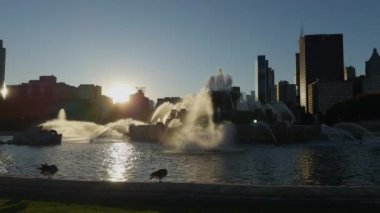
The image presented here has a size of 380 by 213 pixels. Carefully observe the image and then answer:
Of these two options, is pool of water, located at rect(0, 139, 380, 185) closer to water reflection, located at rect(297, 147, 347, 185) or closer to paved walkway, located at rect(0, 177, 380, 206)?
water reflection, located at rect(297, 147, 347, 185)

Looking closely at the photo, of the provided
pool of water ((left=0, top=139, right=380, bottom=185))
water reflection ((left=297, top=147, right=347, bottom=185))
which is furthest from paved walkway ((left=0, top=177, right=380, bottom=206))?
water reflection ((left=297, top=147, right=347, bottom=185))

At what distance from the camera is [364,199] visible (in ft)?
38.0

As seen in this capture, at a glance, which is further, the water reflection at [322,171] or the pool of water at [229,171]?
the pool of water at [229,171]

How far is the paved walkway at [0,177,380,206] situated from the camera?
11.8 meters

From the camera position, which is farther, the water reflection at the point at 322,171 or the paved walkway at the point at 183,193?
the water reflection at the point at 322,171

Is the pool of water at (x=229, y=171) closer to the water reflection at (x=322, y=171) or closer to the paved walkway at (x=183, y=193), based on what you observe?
the water reflection at (x=322, y=171)

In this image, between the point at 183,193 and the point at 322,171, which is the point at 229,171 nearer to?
the point at 322,171

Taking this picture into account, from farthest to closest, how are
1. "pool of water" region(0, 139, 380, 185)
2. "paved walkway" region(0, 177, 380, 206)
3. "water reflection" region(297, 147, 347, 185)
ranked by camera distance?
"pool of water" region(0, 139, 380, 185) → "water reflection" region(297, 147, 347, 185) → "paved walkway" region(0, 177, 380, 206)

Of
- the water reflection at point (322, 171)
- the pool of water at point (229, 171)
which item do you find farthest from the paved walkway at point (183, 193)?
the water reflection at point (322, 171)

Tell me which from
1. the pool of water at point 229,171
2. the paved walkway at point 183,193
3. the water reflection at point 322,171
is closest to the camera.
→ the paved walkway at point 183,193

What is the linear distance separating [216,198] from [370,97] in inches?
6125

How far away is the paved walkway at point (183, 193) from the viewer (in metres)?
11.8

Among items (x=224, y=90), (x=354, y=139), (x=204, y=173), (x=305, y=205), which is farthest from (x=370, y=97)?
(x=305, y=205)

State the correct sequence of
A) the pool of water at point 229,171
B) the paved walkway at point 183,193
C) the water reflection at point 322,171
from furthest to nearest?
the pool of water at point 229,171 < the water reflection at point 322,171 < the paved walkway at point 183,193
